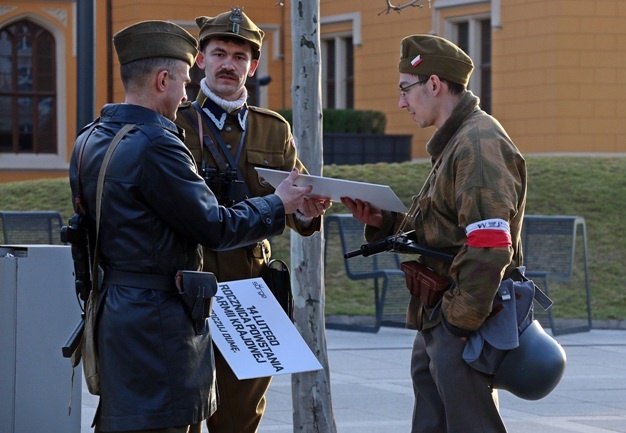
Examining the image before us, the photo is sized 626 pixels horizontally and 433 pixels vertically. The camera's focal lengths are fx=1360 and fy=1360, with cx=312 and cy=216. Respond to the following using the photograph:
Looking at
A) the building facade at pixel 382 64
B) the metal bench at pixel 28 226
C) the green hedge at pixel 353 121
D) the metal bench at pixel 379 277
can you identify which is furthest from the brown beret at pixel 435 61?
the green hedge at pixel 353 121

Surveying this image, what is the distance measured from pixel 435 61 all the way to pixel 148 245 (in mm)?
1426

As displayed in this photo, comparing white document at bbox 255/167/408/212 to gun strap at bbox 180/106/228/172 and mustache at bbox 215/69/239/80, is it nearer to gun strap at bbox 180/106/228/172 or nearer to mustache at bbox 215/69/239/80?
gun strap at bbox 180/106/228/172

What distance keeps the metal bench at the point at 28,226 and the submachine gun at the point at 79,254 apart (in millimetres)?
9777

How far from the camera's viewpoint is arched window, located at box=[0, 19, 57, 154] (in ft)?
111

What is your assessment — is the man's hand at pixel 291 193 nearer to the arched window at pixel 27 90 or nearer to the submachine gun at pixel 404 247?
the submachine gun at pixel 404 247

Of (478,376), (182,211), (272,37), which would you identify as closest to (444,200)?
(478,376)

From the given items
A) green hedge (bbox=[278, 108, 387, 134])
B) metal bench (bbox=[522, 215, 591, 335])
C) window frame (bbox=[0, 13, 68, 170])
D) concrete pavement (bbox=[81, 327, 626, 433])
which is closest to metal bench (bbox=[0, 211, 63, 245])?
concrete pavement (bbox=[81, 327, 626, 433])

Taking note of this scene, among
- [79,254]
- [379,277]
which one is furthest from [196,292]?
[379,277]

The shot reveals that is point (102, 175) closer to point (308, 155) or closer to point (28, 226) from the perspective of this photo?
point (308, 155)

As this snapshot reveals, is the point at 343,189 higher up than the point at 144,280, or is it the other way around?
the point at 343,189

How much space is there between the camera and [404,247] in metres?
5.18

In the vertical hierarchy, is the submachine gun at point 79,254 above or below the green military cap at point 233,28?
below

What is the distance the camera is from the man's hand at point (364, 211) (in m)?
5.45

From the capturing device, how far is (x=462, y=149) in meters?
5.00
